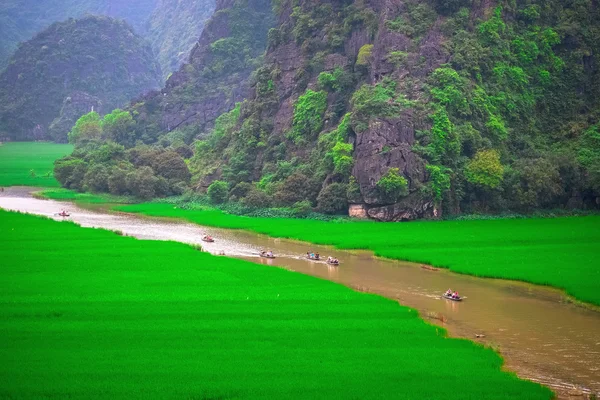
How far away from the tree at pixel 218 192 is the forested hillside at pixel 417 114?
1.38 meters

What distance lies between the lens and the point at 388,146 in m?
62.9

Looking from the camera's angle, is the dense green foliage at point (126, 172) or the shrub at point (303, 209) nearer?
the shrub at point (303, 209)

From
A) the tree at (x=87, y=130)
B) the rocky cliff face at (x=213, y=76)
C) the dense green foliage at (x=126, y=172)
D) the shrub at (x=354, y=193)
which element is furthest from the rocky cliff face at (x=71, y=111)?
the shrub at (x=354, y=193)

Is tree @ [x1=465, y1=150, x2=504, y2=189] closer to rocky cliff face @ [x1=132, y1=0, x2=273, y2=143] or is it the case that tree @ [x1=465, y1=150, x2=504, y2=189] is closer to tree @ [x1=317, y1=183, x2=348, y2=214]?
tree @ [x1=317, y1=183, x2=348, y2=214]

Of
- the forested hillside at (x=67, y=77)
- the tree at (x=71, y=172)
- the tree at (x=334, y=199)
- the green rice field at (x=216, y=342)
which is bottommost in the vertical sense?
the green rice field at (x=216, y=342)

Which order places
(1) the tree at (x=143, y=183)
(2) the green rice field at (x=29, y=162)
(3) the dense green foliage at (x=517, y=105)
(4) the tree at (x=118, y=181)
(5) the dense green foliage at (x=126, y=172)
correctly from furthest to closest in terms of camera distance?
Result: (2) the green rice field at (x=29, y=162)
(4) the tree at (x=118, y=181)
(5) the dense green foliage at (x=126, y=172)
(1) the tree at (x=143, y=183)
(3) the dense green foliage at (x=517, y=105)

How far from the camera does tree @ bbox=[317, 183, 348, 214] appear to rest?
211ft

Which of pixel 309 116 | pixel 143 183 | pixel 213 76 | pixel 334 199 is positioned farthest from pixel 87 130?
pixel 334 199

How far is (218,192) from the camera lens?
7381 cm

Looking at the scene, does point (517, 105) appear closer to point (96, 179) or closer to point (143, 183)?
point (143, 183)

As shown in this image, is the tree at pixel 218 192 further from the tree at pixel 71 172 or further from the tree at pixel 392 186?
the tree at pixel 71 172

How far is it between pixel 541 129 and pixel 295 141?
71.9 feet

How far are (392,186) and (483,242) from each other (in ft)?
40.1

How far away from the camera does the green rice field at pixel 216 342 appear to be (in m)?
22.2
